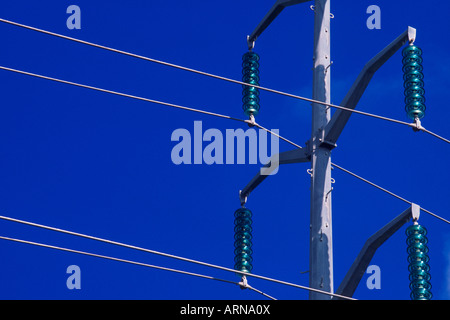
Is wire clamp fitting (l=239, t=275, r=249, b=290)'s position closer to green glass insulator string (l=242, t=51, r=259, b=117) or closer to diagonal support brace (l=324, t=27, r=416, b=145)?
diagonal support brace (l=324, t=27, r=416, b=145)

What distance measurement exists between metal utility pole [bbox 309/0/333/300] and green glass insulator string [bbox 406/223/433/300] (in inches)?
50.2

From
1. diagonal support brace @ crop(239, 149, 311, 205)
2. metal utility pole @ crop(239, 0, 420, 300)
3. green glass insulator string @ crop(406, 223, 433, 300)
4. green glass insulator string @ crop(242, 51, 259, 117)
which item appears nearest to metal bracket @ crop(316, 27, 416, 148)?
metal utility pole @ crop(239, 0, 420, 300)

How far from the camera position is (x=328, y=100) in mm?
31625

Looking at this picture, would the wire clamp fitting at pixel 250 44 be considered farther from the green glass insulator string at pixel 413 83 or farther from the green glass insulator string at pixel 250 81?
the green glass insulator string at pixel 413 83

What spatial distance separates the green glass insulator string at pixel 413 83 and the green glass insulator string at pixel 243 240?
3.59 meters

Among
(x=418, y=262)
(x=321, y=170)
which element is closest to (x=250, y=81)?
(x=321, y=170)

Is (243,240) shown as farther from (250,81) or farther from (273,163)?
(250,81)

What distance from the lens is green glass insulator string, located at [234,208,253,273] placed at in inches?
1257

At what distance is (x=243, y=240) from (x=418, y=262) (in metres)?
3.41

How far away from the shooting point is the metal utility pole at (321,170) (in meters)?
30.3

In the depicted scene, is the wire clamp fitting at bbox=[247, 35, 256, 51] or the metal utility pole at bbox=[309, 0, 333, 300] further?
the wire clamp fitting at bbox=[247, 35, 256, 51]
